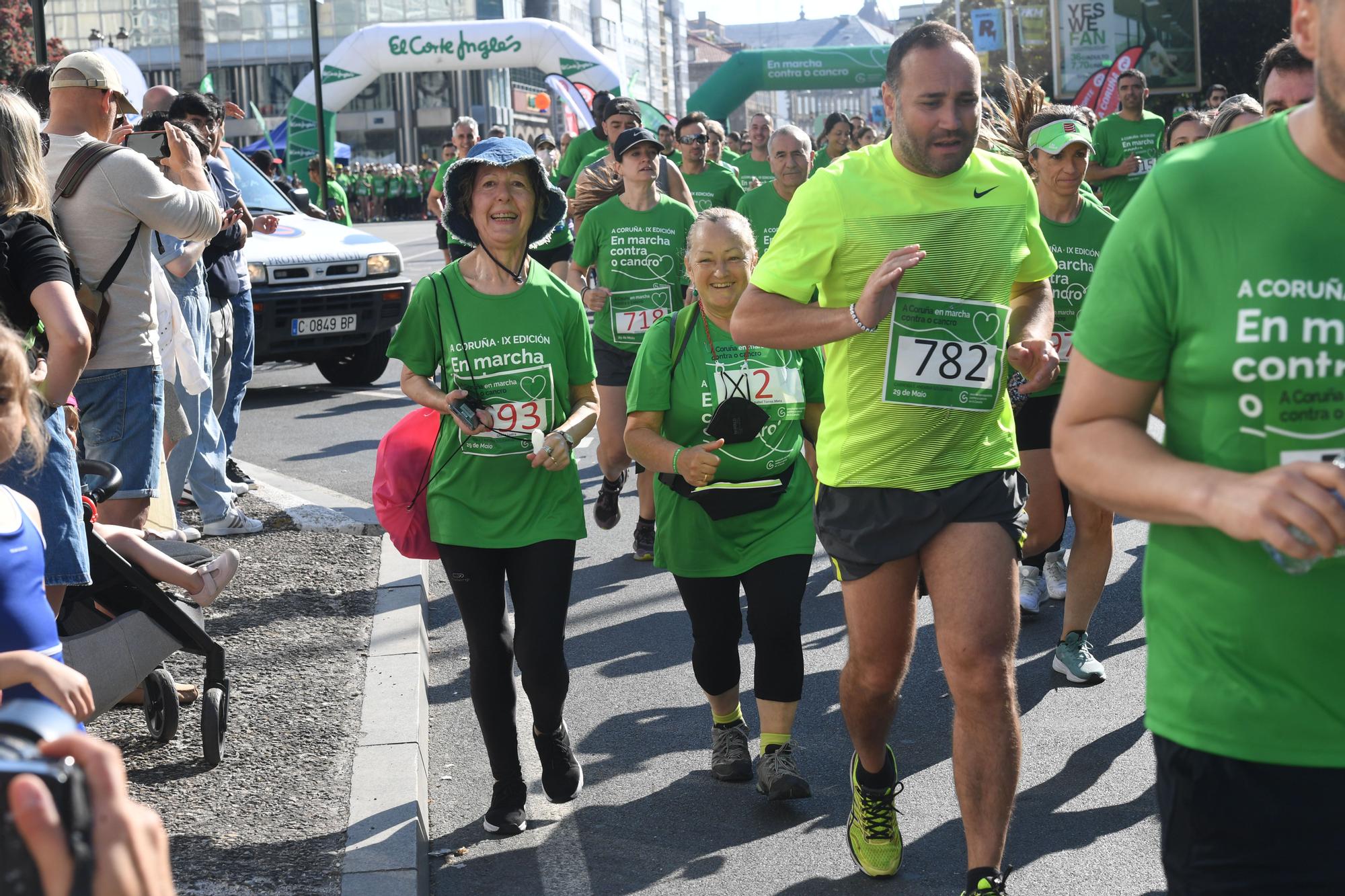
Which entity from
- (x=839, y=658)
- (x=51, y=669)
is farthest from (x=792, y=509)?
(x=51, y=669)

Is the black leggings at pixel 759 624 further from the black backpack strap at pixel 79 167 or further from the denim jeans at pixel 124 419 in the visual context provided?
the black backpack strap at pixel 79 167

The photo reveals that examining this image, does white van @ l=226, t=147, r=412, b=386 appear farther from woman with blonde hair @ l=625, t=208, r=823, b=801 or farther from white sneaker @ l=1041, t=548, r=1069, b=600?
woman with blonde hair @ l=625, t=208, r=823, b=801

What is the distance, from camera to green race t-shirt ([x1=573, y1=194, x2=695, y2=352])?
8.05 meters

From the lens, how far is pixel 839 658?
19.9 feet

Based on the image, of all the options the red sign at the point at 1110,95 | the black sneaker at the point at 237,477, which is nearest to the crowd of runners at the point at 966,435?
the black sneaker at the point at 237,477

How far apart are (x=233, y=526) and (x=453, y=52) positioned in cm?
3372

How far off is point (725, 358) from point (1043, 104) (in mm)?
2377

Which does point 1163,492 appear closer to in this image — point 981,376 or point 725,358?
point 981,376

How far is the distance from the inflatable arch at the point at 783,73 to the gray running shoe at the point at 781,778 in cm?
4469

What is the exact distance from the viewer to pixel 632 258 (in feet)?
26.7

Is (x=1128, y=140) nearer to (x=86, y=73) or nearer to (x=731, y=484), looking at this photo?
(x=731, y=484)

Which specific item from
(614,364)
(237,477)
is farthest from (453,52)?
(614,364)

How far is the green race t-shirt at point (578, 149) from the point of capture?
41.3 ft

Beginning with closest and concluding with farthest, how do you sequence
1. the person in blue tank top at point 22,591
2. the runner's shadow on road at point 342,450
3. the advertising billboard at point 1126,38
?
the person in blue tank top at point 22,591 → the runner's shadow on road at point 342,450 → the advertising billboard at point 1126,38
